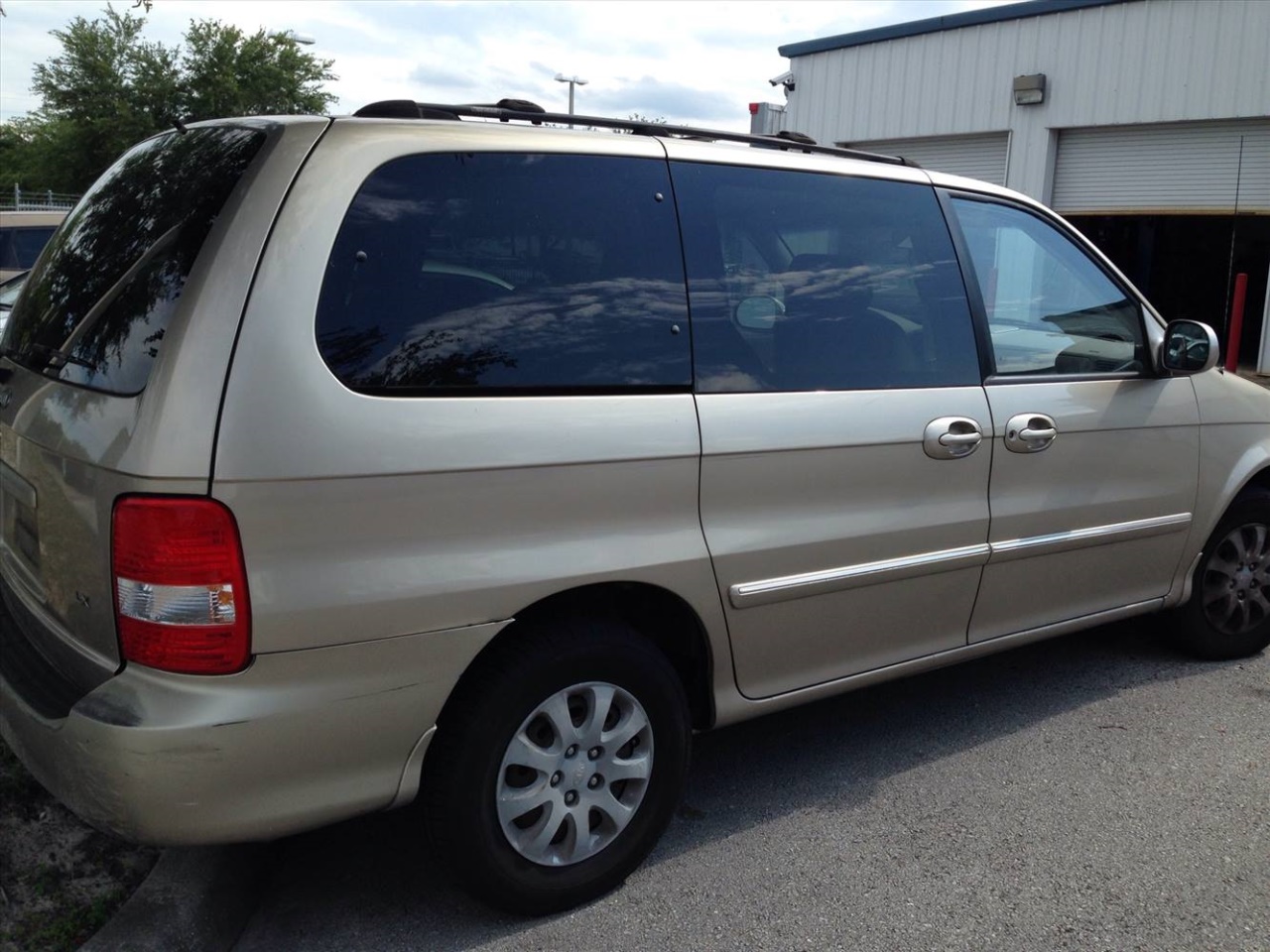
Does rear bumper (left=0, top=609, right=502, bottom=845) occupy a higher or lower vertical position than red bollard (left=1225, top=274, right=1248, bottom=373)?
lower

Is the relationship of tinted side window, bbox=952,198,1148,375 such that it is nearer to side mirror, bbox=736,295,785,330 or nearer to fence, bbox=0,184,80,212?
side mirror, bbox=736,295,785,330

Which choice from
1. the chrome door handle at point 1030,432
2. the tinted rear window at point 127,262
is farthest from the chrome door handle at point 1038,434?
the tinted rear window at point 127,262

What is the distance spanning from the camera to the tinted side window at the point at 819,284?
3.16m

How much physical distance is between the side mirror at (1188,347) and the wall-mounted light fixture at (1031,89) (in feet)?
38.4

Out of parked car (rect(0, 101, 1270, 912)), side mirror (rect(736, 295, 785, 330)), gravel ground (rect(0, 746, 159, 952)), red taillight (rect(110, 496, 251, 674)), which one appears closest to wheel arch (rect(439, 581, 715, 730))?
parked car (rect(0, 101, 1270, 912))

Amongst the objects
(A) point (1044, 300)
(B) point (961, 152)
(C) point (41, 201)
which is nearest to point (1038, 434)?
(A) point (1044, 300)

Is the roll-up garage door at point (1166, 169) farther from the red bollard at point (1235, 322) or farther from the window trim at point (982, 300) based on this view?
the window trim at point (982, 300)

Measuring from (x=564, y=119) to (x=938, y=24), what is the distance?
14257mm

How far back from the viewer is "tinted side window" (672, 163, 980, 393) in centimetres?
316

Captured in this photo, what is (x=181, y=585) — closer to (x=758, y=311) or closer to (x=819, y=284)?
(x=758, y=311)

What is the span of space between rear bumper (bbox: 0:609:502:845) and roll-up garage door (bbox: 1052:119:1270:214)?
13.1m

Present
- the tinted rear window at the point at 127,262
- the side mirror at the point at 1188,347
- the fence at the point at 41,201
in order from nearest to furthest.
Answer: the tinted rear window at the point at 127,262 → the side mirror at the point at 1188,347 → the fence at the point at 41,201

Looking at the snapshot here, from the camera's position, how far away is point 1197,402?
439 cm

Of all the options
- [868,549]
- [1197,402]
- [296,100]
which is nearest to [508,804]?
[868,549]
